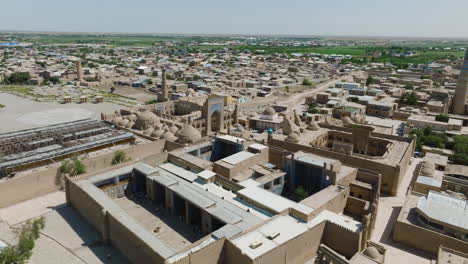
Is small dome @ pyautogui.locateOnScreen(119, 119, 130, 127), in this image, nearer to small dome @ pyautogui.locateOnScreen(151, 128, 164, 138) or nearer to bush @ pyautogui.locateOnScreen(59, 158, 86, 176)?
small dome @ pyautogui.locateOnScreen(151, 128, 164, 138)

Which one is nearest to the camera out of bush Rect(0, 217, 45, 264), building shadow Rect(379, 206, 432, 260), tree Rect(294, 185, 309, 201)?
bush Rect(0, 217, 45, 264)

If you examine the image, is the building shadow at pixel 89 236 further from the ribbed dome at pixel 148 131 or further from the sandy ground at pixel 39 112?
the sandy ground at pixel 39 112

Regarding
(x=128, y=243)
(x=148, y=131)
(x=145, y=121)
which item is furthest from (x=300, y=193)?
(x=145, y=121)

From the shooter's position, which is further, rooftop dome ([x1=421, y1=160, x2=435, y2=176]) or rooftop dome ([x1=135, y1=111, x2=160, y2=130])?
rooftop dome ([x1=135, y1=111, x2=160, y2=130])

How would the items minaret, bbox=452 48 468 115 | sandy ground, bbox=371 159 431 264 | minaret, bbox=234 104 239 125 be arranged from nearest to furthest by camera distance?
sandy ground, bbox=371 159 431 264 < minaret, bbox=234 104 239 125 < minaret, bbox=452 48 468 115

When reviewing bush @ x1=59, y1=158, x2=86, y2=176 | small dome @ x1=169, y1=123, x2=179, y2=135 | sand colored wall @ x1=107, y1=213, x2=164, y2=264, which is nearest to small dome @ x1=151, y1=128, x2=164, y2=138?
small dome @ x1=169, y1=123, x2=179, y2=135
